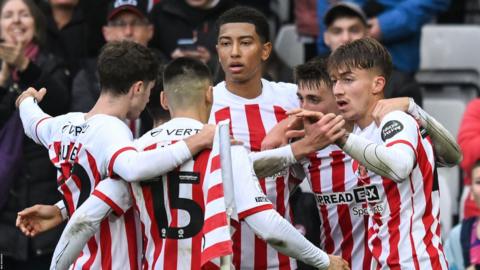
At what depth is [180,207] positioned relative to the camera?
6508 mm

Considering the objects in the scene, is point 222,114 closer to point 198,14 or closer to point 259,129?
point 259,129

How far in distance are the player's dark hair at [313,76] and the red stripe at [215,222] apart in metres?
1.39

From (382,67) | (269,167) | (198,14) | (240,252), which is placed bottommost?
(240,252)

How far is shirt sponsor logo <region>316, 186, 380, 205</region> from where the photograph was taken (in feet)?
22.7

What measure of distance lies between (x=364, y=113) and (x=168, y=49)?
11.9 ft

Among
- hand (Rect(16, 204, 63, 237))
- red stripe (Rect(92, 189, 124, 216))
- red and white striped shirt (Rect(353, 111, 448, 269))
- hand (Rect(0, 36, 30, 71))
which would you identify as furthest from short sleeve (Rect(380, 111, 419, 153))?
hand (Rect(0, 36, 30, 71))

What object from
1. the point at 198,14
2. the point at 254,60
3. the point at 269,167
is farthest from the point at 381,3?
the point at 269,167

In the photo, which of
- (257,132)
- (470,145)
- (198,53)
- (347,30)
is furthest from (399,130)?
(198,53)

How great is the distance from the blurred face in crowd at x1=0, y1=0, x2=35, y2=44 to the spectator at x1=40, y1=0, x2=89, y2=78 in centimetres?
40

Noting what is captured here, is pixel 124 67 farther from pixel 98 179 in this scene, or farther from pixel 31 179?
pixel 31 179

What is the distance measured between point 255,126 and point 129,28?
8.95ft

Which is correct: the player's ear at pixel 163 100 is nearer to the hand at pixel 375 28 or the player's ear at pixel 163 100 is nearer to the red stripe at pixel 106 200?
the red stripe at pixel 106 200

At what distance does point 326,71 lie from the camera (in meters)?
7.40

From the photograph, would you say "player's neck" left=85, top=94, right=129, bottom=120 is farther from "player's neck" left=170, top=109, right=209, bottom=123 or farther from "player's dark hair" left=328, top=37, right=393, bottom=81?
"player's dark hair" left=328, top=37, right=393, bottom=81
